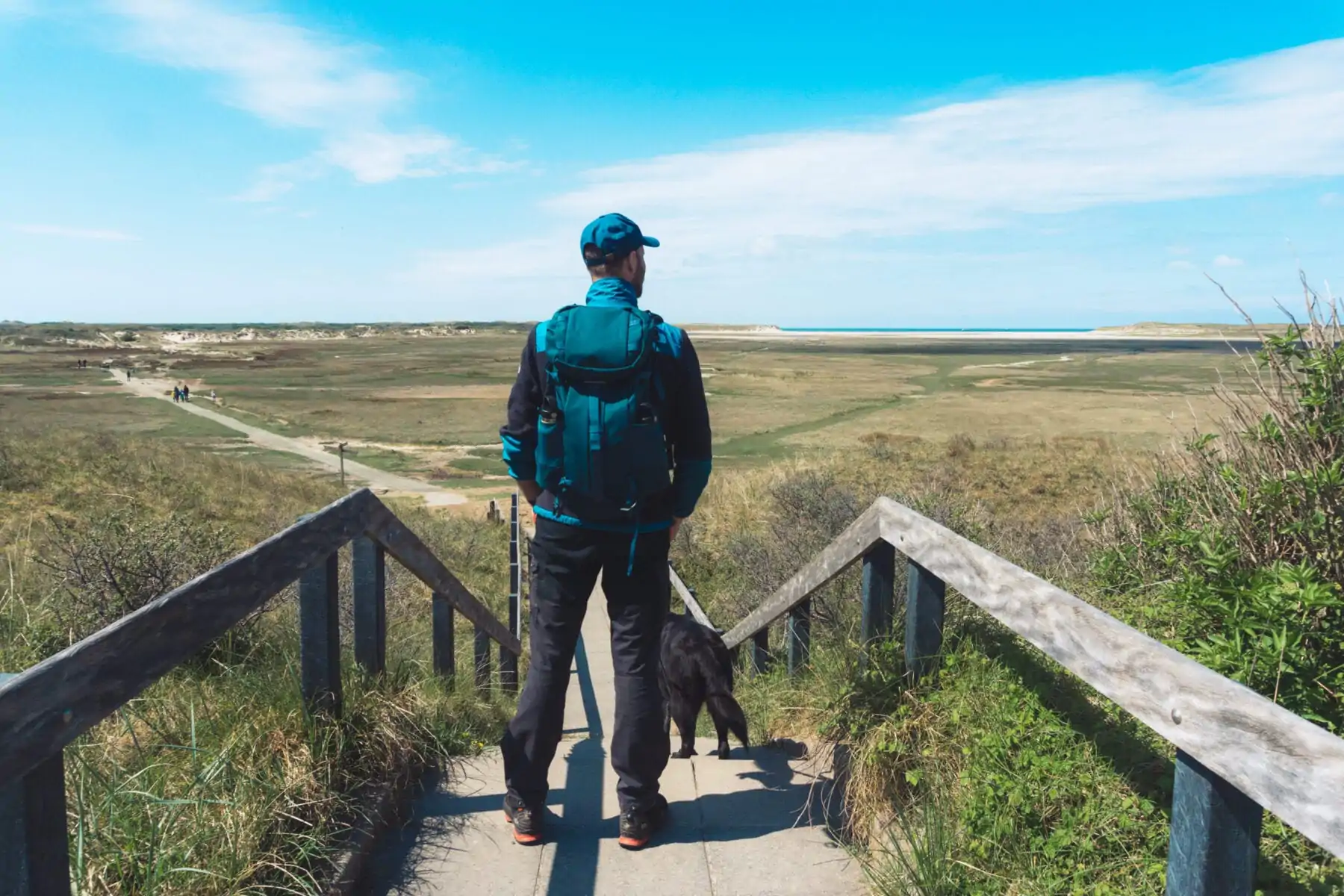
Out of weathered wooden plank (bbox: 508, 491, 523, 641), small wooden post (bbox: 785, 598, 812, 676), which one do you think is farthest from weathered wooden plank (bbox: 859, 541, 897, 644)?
weathered wooden plank (bbox: 508, 491, 523, 641)

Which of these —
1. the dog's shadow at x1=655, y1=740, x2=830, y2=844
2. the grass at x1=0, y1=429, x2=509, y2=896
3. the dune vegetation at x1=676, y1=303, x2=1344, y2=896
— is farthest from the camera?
the dog's shadow at x1=655, y1=740, x2=830, y2=844

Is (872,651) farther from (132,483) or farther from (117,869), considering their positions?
(132,483)

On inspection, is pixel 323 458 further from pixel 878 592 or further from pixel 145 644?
pixel 145 644

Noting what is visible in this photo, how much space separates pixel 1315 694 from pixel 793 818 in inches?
67.8

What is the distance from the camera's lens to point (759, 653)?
609 centimetres

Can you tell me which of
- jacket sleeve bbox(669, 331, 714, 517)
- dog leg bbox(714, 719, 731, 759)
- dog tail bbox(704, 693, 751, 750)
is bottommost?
dog leg bbox(714, 719, 731, 759)

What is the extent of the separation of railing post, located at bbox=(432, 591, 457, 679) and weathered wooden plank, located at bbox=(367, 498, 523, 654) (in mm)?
56

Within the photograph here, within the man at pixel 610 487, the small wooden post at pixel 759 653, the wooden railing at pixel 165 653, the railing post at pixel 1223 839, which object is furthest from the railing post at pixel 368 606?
the small wooden post at pixel 759 653

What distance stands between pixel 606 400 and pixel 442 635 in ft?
7.42

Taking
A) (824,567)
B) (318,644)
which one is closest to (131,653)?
(318,644)

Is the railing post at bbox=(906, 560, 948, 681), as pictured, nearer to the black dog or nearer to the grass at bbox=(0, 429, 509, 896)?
the black dog

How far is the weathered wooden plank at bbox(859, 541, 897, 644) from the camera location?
3.46 metres

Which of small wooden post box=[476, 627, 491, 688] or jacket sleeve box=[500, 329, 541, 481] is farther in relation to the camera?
small wooden post box=[476, 627, 491, 688]

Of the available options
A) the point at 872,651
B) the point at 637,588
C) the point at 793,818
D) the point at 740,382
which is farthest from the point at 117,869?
the point at 740,382
